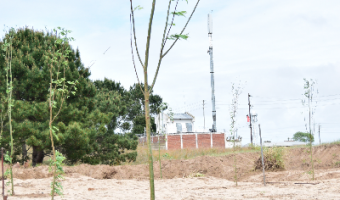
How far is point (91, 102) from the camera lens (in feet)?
55.6

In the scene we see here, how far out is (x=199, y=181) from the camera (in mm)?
11273

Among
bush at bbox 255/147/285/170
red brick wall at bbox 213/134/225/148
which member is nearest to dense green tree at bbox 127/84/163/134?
red brick wall at bbox 213/134/225/148

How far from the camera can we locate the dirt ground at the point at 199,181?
25.1 ft

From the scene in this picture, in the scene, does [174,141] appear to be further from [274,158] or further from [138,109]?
[274,158]

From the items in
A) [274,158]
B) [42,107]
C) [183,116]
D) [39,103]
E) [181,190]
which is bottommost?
[181,190]

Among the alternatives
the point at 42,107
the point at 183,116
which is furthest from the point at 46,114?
the point at 183,116

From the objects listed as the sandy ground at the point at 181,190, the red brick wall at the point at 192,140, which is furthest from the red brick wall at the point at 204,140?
the sandy ground at the point at 181,190

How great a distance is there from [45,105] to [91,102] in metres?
2.88

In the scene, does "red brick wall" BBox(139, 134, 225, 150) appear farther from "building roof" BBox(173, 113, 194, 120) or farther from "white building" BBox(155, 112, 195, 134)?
"building roof" BBox(173, 113, 194, 120)

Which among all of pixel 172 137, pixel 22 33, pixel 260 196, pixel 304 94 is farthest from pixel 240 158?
pixel 172 137

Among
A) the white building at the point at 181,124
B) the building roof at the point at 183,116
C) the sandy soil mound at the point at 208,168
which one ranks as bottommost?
the sandy soil mound at the point at 208,168

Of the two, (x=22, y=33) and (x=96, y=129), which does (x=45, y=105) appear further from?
(x=22, y=33)

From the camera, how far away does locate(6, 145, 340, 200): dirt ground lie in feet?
25.1

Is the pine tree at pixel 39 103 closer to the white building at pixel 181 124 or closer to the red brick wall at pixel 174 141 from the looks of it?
the red brick wall at pixel 174 141
